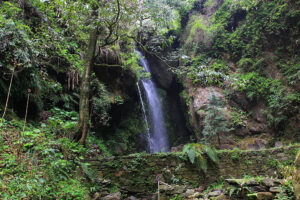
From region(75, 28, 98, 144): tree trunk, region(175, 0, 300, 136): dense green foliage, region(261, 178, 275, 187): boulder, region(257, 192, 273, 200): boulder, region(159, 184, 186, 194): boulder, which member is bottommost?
region(159, 184, 186, 194): boulder

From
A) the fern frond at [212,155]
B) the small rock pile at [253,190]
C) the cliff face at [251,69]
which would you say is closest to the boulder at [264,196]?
the small rock pile at [253,190]

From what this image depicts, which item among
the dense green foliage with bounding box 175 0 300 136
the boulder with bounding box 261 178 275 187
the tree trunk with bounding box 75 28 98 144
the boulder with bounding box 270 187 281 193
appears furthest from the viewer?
the dense green foliage with bounding box 175 0 300 136

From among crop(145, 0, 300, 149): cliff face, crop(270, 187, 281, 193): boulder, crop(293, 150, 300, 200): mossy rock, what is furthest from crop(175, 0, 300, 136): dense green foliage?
crop(293, 150, 300, 200): mossy rock

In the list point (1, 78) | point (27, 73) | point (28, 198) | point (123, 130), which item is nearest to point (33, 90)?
point (27, 73)

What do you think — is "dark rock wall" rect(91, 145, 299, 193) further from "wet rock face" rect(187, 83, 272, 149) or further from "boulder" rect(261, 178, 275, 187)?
"wet rock face" rect(187, 83, 272, 149)

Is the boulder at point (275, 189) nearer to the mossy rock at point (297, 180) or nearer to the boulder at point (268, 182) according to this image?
the boulder at point (268, 182)

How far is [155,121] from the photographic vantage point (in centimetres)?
Answer: 1420

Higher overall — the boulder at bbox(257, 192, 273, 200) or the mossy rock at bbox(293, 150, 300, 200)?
the mossy rock at bbox(293, 150, 300, 200)

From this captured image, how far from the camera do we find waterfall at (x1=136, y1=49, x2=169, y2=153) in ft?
43.8

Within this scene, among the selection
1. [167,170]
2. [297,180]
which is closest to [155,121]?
[167,170]

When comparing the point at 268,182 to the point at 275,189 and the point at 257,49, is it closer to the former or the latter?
the point at 275,189

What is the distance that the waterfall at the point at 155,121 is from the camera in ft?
43.8

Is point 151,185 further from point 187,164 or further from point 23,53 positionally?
point 23,53

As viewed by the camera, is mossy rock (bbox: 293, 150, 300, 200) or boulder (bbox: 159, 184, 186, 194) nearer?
mossy rock (bbox: 293, 150, 300, 200)
